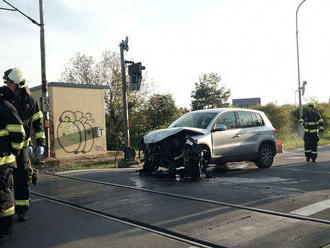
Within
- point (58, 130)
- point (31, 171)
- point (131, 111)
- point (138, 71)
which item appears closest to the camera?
point (31, 171)

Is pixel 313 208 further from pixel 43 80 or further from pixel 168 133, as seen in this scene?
pixel 43 80

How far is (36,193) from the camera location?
22.7 ft

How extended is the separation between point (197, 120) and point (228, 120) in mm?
873

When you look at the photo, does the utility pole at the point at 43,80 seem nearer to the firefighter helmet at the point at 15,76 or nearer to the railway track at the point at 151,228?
the railway track at the point at 151,228

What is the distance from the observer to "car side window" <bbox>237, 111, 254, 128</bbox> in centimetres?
980

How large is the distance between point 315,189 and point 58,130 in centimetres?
1059

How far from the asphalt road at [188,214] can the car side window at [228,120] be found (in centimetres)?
169

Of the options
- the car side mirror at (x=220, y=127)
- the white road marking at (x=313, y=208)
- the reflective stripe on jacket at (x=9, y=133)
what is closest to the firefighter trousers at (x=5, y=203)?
the reflective stripe on jacket at (x=9, y=133)

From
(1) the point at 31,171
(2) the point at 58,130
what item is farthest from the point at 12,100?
(2) the point at 58,130

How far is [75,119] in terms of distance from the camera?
591 inches

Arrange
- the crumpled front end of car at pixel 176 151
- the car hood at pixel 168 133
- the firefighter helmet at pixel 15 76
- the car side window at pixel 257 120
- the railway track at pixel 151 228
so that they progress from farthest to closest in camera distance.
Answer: the car side window at pixel 257 120
the car hood at pixel 168 133
the crumpled front end of car at pixel 176 151
the firefighter helmet at pixel 15 76
the railway track at pixel 151 228

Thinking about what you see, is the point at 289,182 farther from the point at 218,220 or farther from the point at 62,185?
the point at 62,185

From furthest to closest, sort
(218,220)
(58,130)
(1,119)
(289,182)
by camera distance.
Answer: (58,130), (289,182), (218,220), (1,119)

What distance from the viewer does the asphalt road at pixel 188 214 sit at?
4.02m
